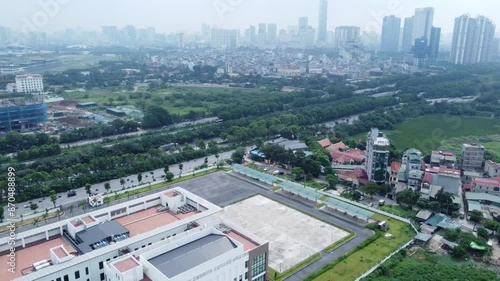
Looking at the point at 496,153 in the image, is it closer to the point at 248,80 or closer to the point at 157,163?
the point at 157,163

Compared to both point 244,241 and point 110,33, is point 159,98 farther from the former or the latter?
point 110,33

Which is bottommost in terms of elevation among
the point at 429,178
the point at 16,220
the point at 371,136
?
the point at 16,220

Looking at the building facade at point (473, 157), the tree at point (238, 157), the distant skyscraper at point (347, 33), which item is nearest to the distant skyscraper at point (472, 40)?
the distant skyscraper at point (347, 33)

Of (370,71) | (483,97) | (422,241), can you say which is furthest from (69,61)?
(422,241)

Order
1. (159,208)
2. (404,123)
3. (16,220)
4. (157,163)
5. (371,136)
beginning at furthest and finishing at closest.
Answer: (404,123) < (157,163) < (371,136) < (16,220) < (159,208)

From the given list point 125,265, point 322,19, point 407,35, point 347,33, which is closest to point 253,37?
point 322,19

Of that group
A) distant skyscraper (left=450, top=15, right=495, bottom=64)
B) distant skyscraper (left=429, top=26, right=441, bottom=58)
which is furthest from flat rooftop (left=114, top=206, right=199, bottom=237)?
distant skyscraper (left=429, top=26, right=441, bottom=58)

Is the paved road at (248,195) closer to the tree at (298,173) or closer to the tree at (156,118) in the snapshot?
the tree at (298,173)

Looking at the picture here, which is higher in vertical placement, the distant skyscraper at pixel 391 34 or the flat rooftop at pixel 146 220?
the distant skyscraper at pixel 391 34
